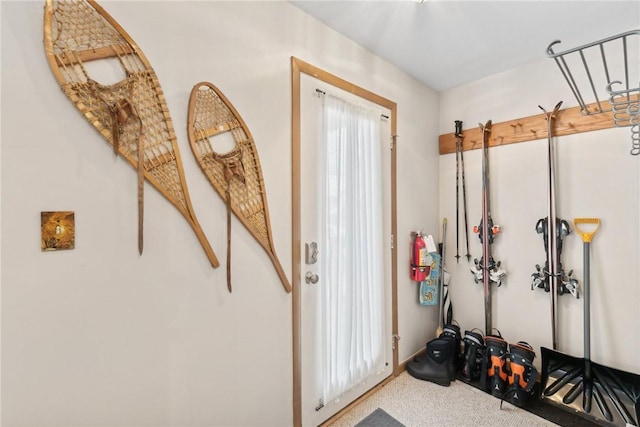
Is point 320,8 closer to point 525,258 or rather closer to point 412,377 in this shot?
point 525,258

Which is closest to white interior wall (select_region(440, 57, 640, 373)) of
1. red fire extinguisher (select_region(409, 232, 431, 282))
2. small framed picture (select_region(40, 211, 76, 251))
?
red fire extinguisher (select_region(409, 232, 431, 282))

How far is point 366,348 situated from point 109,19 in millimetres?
2289

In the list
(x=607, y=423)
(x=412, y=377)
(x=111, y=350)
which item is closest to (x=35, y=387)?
(x=111, y=350)

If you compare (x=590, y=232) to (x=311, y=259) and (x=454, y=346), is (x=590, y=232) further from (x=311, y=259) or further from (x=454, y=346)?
(x=311, y=259)

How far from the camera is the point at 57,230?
38.5 inches

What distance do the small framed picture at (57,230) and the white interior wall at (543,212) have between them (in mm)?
2863

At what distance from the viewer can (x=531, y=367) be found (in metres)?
2.04

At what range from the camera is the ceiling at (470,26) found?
5.62 ft

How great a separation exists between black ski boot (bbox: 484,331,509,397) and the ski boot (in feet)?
0.13

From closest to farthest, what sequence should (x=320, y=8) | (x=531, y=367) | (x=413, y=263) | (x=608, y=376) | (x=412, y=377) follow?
(x=320, y=8), (x=608, y=376), (x=531, y=367), (x=412, y=377), (x=413, y=263)

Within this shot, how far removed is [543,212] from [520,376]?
1263 mm

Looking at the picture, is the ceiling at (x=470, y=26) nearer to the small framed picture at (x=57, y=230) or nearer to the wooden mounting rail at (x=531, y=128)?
the wooden mounting rail at (x=531, y=128)

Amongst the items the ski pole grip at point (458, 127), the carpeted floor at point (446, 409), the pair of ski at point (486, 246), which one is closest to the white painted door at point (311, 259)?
the carpeted floor at point (446, 409)

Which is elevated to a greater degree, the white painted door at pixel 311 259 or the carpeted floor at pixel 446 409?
the white painted door at pixel 311 259
